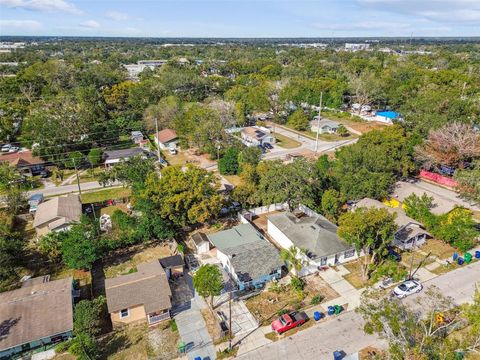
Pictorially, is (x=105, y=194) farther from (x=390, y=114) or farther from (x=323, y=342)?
(x=390, y=114)

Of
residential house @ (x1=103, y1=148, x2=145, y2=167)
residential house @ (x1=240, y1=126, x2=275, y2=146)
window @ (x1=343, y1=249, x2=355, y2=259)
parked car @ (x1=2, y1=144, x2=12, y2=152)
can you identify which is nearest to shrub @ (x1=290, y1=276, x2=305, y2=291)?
window @ (x1=343, y1=249, x2=355, y2=259)

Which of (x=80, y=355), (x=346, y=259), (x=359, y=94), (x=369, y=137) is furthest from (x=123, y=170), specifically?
(x=359, y=94)

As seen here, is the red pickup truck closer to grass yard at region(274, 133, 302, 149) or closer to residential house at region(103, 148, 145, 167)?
residential house at region(103, 148, 145, 167)

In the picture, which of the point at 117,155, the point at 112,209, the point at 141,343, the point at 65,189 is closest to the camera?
the point at 141,343

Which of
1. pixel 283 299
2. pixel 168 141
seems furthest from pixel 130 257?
pixel 168 141

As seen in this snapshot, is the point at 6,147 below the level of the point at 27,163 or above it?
below

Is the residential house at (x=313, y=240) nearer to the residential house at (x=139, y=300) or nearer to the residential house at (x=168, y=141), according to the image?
the residential house at (x=139, y=300)

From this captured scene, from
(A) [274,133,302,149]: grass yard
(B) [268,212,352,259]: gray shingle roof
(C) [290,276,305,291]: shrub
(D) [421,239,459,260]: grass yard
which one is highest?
(B) [268,212,352,259]: gray shingle roof
